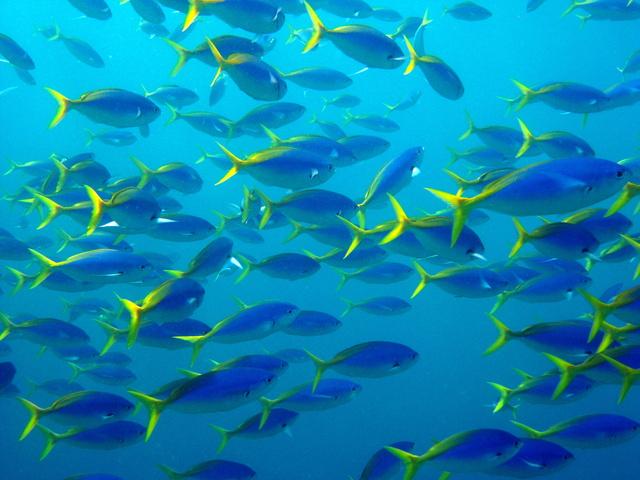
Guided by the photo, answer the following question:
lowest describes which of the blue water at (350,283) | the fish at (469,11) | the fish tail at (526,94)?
the blue water at (350,283)

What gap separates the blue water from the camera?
12.8 metres

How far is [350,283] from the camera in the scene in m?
18.4

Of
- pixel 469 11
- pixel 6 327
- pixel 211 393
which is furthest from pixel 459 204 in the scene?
pixel 469 11

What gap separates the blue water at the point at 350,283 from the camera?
12.8 meters

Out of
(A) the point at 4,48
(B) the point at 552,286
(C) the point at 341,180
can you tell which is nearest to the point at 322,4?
(A) the point at 4,48

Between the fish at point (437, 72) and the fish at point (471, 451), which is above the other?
the fish at point (437, 72)

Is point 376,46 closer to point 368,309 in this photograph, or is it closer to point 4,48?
point 368,309

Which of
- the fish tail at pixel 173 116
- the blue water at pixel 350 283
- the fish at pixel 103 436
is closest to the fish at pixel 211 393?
the fish at pixel 103 436

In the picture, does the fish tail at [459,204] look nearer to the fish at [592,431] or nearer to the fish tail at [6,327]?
the fish at [592,431]

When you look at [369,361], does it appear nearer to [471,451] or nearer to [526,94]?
[471,451]

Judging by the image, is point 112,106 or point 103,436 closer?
point 103,436

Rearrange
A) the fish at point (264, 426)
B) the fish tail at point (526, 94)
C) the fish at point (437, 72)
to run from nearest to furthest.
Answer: the fish at point (264, 426)
the fish at point (437, 72)
the fish tail at point (526, 94)

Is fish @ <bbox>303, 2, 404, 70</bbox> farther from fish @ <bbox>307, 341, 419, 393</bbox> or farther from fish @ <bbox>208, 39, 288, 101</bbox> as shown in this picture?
fish @ <bbox>307, 341, 419, 393</bbox>

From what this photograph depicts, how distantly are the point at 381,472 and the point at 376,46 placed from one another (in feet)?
10.7
